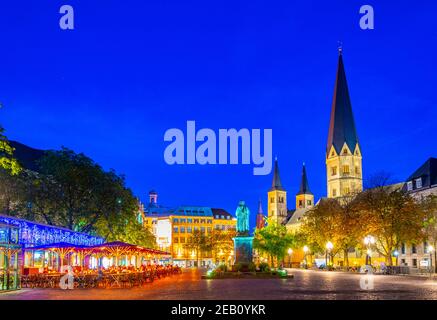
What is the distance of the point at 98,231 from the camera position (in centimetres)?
8388

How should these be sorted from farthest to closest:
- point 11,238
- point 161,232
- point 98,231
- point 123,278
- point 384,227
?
point 161,232
point 98,231
point 384,227
point 123,278
point 11,238

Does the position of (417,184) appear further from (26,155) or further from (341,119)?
(26,155)

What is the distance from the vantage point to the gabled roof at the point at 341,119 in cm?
16038

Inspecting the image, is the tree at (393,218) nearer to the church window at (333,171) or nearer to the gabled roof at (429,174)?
the gabled roof at (429,174)

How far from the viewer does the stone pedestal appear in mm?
62928

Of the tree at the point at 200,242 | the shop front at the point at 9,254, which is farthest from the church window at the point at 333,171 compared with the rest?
the shop front at the point at 9,254

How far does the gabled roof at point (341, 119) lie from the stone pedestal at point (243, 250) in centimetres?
10390

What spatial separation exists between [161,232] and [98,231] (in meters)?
114

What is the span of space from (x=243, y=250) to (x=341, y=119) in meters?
106

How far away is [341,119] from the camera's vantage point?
162 m

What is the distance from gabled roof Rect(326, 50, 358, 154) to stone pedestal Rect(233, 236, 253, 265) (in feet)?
341

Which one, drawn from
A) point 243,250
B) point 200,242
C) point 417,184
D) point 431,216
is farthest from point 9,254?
point 200,242
